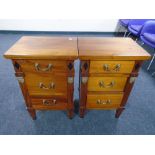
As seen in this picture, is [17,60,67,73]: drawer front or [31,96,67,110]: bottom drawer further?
[31,96,67,110]: bottom drawer

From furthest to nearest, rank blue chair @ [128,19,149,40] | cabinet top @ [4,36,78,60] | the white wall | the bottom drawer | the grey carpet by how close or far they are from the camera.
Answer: the white wall, blue chair @ [128,19,149,40], the grey carpet, the bottom drawer, cabinet top @ [4,36,78,60]

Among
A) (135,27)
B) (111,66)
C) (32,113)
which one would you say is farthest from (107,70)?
(135,27)

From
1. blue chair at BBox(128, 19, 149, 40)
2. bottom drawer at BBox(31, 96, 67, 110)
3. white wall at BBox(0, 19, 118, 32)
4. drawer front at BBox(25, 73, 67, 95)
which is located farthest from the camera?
white wall at BBox(0, 19, 118, 32)

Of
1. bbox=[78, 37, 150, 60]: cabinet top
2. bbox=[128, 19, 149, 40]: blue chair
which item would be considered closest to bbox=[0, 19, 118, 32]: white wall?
bbox=[128, 19, 149, 40]: blue chair

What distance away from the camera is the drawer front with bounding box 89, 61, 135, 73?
87 centimetres

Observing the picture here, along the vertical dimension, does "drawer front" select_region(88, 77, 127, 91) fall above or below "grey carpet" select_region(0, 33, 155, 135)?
above

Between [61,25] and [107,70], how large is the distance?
3.05 meters

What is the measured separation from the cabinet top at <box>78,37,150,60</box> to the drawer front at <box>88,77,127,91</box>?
0.61ft

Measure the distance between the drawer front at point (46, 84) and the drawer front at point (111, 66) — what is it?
213 millimetres

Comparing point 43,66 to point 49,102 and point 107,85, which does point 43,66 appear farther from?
point 107,85

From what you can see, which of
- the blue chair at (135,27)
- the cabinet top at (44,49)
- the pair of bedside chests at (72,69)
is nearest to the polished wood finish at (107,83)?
the pair of bedside chests at (72,69)

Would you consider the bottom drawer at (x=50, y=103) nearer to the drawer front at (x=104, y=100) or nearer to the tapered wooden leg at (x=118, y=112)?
the drawer front at (x=104, y=100)

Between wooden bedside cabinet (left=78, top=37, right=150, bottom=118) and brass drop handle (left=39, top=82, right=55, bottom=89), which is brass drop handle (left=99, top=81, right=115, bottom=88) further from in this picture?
brass drop handle (left=39, top=82, right=55, bottom=89)

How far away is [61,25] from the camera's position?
3.58m
